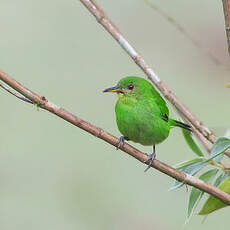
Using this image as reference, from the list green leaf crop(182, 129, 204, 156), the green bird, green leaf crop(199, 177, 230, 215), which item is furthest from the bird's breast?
green leaf crop(199, 177, 230, 215)

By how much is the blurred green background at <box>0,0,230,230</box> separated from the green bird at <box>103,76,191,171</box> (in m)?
0.84

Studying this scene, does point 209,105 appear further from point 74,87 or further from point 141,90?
point 141,90

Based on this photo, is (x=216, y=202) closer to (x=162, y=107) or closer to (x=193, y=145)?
(x=193, y=145)

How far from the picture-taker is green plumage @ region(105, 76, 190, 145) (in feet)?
9.83

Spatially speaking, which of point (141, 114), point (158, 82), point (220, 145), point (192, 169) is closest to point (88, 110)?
point (141, 114)

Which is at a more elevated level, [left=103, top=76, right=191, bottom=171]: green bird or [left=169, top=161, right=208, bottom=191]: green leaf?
[left=103, top=76, right=191, bottom=171]: green bird

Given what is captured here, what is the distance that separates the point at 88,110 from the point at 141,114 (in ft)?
7.07

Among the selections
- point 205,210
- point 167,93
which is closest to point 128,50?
point 167,93

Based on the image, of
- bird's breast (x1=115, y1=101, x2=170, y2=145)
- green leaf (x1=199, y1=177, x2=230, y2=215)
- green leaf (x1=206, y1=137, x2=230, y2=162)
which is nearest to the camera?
green leaf (x1=206, y1=137, x2=230, y2=162)

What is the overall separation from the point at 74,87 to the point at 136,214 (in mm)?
1512

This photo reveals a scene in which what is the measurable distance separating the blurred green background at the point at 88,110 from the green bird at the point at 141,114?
844 mm

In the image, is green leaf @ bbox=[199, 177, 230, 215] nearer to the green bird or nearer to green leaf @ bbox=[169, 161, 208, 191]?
green leaf @ bbox=[169, 161, 208, 191]

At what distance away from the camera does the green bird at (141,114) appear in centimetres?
300

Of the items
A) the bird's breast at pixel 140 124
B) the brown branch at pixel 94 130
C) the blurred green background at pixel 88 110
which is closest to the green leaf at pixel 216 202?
the brown branch at pixel 94 130
